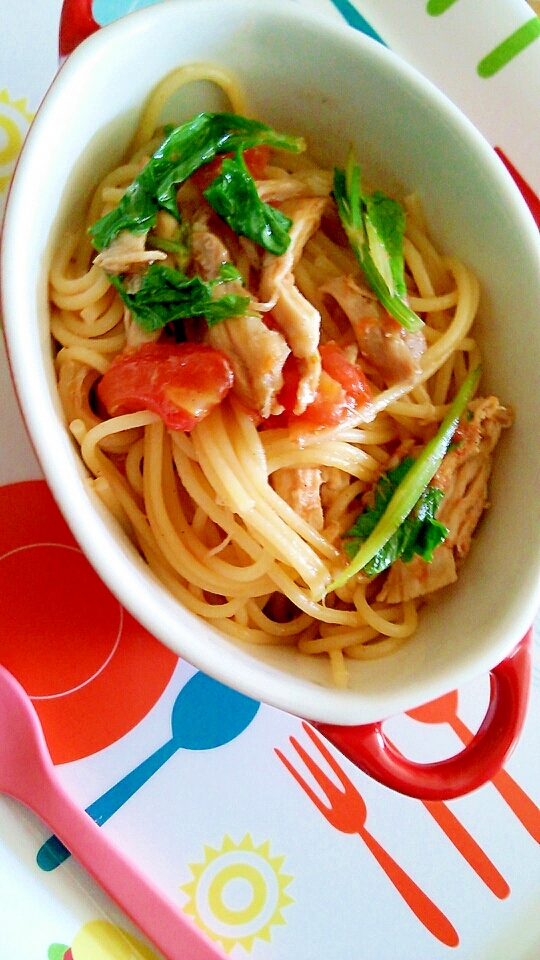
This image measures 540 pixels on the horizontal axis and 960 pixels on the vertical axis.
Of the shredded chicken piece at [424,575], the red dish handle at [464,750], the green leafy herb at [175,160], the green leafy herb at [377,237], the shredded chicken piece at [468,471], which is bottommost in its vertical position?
the red dish handle at [464,750]

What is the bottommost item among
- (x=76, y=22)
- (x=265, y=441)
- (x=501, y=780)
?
(x=501, y=780)

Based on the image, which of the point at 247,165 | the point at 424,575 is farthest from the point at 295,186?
the point at 424,575

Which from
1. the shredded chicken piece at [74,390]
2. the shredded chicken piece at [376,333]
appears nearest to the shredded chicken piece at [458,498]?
the shredded chicken piece at [376,333]

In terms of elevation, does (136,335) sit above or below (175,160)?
below

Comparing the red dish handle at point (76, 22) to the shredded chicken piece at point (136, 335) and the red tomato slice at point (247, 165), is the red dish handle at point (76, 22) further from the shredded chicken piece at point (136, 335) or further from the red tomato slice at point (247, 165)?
the shredded chicken piece at point (136, 335)

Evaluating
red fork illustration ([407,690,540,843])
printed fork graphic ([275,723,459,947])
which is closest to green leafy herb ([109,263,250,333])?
printed fork graphic ([275,723,459,947])

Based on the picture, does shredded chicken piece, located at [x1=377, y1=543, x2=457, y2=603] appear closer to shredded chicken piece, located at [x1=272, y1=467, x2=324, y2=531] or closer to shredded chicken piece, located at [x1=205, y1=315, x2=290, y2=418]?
shredded chicken piece, located at [x1=272, y1=467, x2=324, y2=531]

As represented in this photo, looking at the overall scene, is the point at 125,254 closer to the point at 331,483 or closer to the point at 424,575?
the point at 331,483
